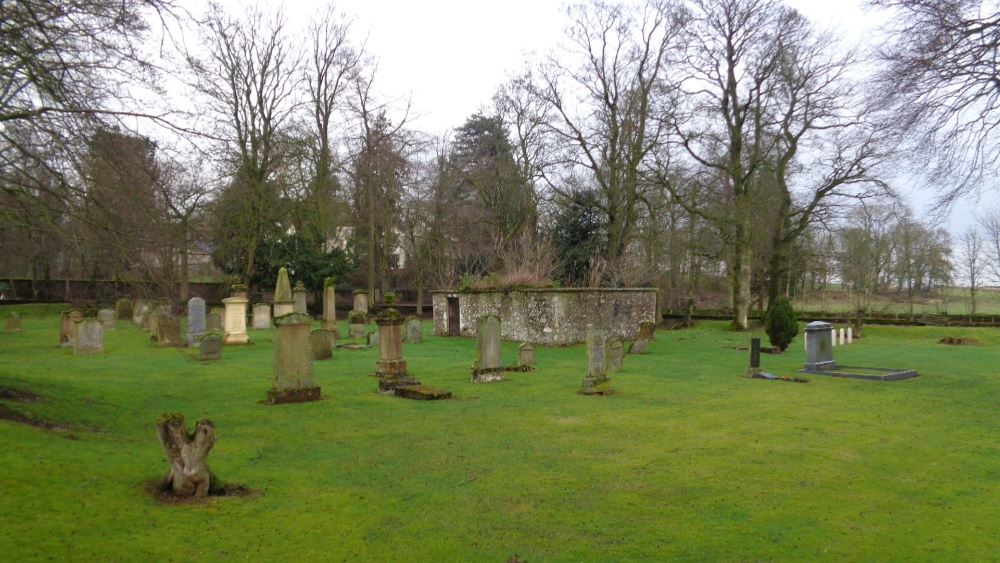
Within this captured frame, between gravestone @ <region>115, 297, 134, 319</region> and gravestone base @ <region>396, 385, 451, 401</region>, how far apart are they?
1043 inches

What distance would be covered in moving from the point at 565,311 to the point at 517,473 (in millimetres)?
17169

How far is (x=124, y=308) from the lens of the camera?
34.3 metres

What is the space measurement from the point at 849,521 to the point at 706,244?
105 ft

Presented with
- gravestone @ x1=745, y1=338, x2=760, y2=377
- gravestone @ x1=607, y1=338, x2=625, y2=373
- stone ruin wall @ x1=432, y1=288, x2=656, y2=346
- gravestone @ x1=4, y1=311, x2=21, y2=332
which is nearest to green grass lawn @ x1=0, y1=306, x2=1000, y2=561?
gravestone @ x1=745, y1=338, x2=760, y2=377

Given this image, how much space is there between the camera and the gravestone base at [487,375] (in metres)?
15.3

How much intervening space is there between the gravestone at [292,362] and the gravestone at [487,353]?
4126mm

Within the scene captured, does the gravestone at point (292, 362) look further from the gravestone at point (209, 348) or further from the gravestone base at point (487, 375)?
the gravestone at point (209, 348)

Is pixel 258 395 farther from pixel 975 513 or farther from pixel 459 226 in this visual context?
pixel 459 226

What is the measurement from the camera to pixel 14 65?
26.8 feet

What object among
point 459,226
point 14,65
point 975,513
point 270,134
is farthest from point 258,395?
point 459,226

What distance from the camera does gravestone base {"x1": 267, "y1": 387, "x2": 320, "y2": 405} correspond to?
465 inches

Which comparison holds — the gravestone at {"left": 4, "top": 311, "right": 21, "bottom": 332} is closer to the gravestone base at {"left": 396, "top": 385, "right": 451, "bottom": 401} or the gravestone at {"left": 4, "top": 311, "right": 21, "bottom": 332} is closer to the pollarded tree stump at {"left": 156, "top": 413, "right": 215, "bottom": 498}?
the gravestone base at {"left": 396, "top": 385, "right": 451, "bottom": 401}

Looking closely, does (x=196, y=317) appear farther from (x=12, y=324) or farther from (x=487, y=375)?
(x=487, y=375)

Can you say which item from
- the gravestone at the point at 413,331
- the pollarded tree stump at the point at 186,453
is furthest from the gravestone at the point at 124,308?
the pollarded tree stump at the point at 186,453
